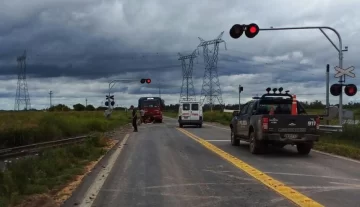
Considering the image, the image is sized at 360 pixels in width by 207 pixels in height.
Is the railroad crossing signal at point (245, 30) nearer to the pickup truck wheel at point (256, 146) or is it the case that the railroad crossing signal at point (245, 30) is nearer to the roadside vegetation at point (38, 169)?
the pickup truck wheel at point (256, 146)

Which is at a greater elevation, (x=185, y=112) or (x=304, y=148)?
(x=185, y=112)

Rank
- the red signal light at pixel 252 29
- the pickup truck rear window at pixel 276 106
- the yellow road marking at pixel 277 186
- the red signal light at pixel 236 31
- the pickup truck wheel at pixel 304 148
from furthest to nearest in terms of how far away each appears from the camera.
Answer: the red signal light at pixel 252 29 → the red signal light at pixel 236 31 → the pickup truck rear window at pixel 276 106 → the pickup truck wheel at pixel 304 148 → the yellow road marking at pixel 277 186

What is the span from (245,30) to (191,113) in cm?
2376

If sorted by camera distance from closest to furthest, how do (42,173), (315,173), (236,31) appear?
1. (42,173)
2. (315,173)
3. (236,31)

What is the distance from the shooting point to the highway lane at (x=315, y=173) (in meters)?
8.90

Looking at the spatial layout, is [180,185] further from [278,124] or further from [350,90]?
[350,90]

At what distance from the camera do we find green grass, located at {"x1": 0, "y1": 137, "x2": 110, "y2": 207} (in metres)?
9.09

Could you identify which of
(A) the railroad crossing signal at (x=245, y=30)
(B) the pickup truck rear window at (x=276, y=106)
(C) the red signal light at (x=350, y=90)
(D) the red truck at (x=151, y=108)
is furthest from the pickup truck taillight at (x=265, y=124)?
(D) the red truck at (x=151, y=108)

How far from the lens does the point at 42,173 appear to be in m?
11.4

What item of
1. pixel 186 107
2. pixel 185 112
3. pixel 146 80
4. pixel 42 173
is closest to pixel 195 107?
pixel 186 107

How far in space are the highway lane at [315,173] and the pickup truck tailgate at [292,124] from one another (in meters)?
0.88

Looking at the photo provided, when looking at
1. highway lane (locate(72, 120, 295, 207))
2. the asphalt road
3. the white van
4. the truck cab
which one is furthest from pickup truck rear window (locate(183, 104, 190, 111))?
highway lane (locate(72, 120, 295, 207))

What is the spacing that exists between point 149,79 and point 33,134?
20900 mm

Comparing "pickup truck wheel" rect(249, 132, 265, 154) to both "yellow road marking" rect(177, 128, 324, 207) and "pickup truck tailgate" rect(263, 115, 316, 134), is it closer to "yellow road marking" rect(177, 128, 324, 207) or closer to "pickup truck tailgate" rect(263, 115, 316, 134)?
"pickup truck tailgate" rect(263, 115, 316, 134)
